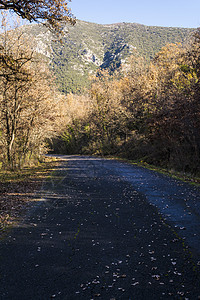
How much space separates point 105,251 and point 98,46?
121 m

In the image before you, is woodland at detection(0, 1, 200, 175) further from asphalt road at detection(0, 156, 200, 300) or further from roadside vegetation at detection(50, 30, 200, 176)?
asphalt road at detection(0, 156, 200, 300)

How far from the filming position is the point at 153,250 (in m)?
4.86

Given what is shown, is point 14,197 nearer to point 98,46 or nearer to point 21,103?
point 21,103

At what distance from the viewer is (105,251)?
16.1 feet

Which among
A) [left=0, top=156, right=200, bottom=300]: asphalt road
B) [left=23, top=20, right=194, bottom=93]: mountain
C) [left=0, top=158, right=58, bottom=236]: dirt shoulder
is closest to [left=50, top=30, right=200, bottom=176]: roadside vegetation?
[left=0, top=156, right=200, bottom=300]: asphalt road

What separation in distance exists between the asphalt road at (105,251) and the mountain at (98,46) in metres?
73.5

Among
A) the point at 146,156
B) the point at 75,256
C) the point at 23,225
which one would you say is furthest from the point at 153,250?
the point at 146,156

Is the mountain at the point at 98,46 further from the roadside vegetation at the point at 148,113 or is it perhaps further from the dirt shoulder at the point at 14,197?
the dirt shoulder at the point at 14,197

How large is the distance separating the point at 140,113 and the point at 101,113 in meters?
10.6

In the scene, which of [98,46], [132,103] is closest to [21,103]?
[132,103]

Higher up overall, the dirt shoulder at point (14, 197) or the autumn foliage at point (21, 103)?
the autumn foliage at point (21, 103)

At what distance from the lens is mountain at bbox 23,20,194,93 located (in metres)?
88.1

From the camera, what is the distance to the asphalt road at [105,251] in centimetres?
368

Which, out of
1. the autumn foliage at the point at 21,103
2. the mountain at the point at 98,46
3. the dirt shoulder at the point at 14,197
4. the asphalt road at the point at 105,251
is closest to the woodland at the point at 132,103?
the autumn foliage at the point at 21,103
